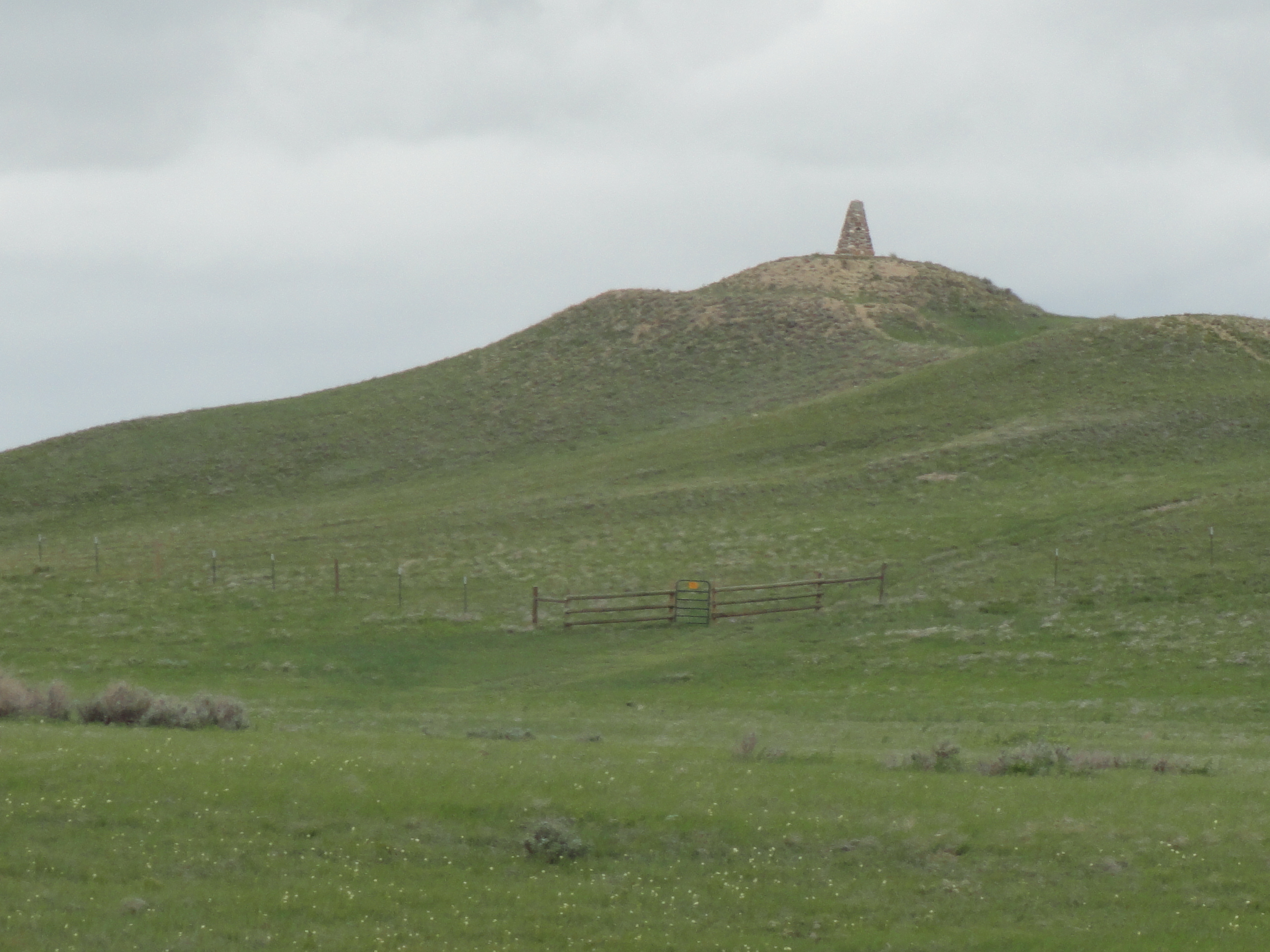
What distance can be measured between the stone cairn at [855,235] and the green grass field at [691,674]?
2829cm

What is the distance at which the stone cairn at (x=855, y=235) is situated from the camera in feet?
344

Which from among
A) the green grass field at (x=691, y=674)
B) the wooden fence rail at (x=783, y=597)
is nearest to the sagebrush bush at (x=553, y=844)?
the green grass field at (x=691, y=674)

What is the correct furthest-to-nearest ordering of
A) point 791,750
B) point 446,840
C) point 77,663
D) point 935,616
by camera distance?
1. point 935,616
2. point 77,663
3. point 791,750
4. point 446,840

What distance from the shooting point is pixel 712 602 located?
129ft

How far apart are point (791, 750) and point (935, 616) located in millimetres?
17796

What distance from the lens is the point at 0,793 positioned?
55.8ft

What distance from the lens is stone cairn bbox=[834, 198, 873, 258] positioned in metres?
105

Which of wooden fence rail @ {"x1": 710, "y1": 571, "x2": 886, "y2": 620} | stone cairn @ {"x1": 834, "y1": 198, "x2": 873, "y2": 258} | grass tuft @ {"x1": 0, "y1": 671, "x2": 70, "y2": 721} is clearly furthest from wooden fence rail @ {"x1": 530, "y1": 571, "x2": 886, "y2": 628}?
stone cairn @ {"x1": 834, "y1": 198, "x2": 873, "y2": 258}

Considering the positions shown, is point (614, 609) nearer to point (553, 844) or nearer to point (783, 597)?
point (783, 597)

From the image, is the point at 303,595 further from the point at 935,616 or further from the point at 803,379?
the point at 803,379

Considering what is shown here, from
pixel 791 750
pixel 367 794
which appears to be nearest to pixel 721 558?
pixel 791 750

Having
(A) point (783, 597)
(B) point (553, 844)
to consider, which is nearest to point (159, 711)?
(B) point (553, 844)

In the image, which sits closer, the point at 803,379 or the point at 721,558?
the point at 721,558

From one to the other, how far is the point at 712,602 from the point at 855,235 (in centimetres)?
7240
